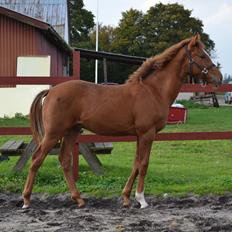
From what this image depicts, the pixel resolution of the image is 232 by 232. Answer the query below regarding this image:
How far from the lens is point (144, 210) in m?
6.15

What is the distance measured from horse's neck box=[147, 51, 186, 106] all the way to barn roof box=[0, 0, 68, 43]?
25203mm

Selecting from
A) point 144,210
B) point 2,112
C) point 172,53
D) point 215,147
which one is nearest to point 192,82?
point 172,53

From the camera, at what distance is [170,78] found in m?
6.52

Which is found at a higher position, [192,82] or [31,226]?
[192,82]

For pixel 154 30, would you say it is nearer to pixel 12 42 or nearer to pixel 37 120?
pixel 12 42

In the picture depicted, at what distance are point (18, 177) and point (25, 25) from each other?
14893 mm

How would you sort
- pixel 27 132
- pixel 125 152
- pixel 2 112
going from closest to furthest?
pixel 27 132 → pixel 125 152 → pixel 2 112

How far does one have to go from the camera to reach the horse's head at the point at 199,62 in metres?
6.46

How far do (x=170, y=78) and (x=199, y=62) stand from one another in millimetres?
412

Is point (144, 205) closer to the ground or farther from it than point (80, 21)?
closer to the ground

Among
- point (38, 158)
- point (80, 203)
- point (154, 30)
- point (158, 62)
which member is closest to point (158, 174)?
point (80, 203)

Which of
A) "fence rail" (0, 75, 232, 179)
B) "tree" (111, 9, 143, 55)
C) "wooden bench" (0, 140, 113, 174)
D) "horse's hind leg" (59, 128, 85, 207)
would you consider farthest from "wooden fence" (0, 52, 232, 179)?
"tree" (111, 9, 143, 55)

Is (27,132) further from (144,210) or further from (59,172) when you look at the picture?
(144,210)

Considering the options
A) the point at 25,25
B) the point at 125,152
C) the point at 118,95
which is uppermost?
the point at 25,25
